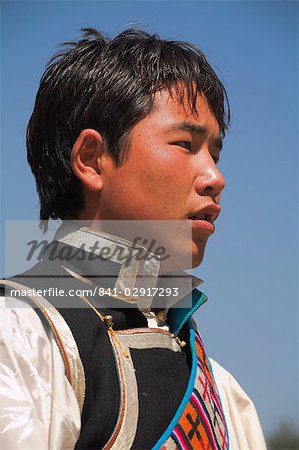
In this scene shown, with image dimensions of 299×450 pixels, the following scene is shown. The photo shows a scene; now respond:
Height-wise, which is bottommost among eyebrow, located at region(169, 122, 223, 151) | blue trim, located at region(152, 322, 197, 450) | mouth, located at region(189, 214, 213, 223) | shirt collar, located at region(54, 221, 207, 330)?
blue trim, located at region(152, 322, 197, 450)

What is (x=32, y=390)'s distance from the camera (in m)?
2.15

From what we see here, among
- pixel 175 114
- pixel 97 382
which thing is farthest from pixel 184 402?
pixel 175 114

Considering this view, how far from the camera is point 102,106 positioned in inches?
107

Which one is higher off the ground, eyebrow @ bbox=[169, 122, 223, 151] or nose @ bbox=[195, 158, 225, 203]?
eyebrow @ bbox=[169, 122, 223, 151]

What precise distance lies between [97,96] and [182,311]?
0.83m

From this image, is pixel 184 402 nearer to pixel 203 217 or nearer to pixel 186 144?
pixel 203 217

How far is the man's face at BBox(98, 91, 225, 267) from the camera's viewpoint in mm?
2574

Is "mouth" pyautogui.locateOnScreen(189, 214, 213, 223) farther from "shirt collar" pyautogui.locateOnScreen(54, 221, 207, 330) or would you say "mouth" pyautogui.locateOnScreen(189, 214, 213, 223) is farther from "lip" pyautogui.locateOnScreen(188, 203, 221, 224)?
"shirt collar" pyautogui.locateOnScreen(54, 221, 207, 330)

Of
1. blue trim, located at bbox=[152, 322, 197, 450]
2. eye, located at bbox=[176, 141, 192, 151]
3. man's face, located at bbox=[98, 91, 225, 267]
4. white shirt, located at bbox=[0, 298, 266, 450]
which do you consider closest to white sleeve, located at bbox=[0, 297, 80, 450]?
white shirt, located at bbox=[0, 298, 266, 450]

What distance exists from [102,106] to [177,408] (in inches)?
42.2

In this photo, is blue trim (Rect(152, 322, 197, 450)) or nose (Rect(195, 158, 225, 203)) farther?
nose (Rect(195, 158, 225, 203))

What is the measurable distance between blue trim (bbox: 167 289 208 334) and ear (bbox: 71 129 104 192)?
0.56 metres

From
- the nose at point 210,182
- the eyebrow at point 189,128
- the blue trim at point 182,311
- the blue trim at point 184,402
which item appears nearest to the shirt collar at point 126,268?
the blue trim at point 182,311

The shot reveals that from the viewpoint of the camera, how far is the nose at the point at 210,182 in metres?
2.60
